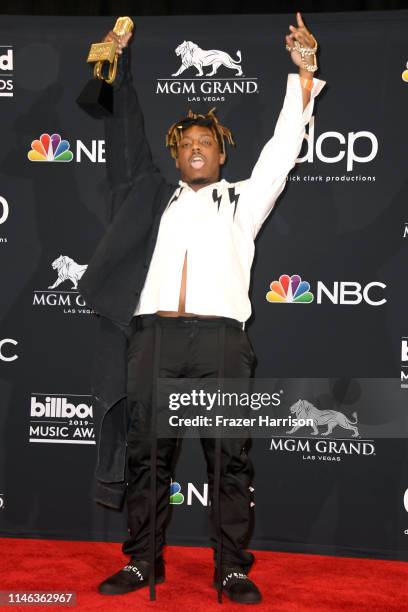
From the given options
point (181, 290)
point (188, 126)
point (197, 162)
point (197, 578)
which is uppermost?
point (188, 126)

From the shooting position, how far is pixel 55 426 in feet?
11.3

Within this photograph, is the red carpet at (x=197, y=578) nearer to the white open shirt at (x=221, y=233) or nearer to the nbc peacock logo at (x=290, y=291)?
the white open shirt at (x=221, y=233)

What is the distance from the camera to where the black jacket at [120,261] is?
111 inches

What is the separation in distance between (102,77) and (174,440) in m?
1.48

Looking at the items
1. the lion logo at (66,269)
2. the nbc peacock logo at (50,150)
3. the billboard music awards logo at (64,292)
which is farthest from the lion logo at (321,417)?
the nbc peacock logo at (50,150)

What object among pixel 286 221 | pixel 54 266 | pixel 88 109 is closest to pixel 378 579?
pixel 286 221

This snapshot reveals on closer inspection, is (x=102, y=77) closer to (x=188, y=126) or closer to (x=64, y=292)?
(x=188, y=126)

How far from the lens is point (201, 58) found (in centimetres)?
340

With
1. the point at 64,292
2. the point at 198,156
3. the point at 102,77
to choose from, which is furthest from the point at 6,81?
the point at 198,156

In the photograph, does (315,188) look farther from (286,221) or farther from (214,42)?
(214,42)

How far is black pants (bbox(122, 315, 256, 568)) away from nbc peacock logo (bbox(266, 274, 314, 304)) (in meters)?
0.62

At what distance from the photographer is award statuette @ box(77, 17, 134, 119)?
8.77 feet

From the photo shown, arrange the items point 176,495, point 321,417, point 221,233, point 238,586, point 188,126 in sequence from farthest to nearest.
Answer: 1. point 176,495
2. point 321,417
3. point 188,126
4. point 221,233
5. point 238,586

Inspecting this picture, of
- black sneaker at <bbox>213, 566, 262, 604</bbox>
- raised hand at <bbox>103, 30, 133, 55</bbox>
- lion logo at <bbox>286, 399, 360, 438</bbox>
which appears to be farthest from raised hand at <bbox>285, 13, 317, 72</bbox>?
black sneaker at <bbox>213, 566, 262, 604</bbox>
